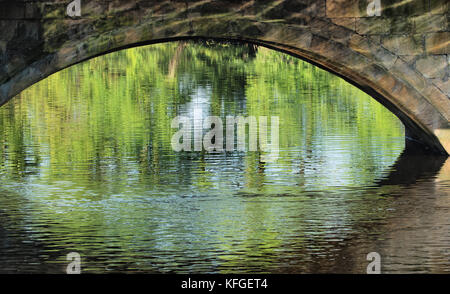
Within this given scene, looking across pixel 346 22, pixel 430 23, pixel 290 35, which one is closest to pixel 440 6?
pixel 430 23

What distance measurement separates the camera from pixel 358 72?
11.2 meters

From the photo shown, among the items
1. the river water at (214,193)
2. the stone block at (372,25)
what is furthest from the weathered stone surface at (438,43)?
the river water at (214,193)

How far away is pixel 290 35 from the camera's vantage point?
10.9 meters

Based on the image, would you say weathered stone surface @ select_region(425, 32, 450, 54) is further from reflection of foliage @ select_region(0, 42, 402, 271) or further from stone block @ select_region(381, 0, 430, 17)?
reflection of foliage @ select_region(0, 42, 402, 271)

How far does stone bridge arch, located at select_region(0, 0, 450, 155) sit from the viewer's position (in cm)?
1052

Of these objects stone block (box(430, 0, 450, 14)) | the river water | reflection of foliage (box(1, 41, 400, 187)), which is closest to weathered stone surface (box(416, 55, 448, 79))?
stone block (box(430, 0, 450, 14))

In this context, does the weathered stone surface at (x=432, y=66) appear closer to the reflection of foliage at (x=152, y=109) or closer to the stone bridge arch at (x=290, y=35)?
the stone bridge arch at (x=290, y=35)

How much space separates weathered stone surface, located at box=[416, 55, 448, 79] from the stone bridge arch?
1 cm

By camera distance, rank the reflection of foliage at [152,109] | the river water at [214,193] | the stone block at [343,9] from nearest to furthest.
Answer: the river water at [214,193], the stone block at [343,9], the reflection of foliage at [152,109]

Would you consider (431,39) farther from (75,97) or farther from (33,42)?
(75,97)

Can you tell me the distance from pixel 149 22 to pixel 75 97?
30.6 ft

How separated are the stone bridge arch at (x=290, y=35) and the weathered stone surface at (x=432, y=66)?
10mm

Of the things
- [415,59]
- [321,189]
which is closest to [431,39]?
[415,59]

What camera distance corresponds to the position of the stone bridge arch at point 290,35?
10516mm
